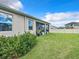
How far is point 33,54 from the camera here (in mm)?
7758

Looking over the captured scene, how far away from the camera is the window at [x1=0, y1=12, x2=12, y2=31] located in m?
9.07

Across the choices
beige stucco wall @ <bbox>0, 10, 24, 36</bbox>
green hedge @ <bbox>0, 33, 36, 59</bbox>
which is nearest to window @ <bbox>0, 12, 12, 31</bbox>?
beige stucco wall @ <bbox>0, 10, 24, 36</bbox>

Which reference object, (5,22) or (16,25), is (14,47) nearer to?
(5,22)

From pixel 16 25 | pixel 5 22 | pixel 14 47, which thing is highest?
pixel 5 22

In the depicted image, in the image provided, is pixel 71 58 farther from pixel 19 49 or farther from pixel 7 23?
pixel 7 23

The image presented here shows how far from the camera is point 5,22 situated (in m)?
9.45

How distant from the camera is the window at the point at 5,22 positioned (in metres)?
9.07

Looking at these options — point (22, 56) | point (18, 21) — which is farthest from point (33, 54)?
point (18, 21)

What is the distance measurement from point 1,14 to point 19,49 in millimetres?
3178

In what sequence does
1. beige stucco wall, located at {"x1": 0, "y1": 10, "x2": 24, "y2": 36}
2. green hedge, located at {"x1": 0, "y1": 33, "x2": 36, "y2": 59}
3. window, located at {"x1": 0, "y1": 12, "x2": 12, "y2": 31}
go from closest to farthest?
green hedge, located at {"x1": 0, "y1": 33, "x2": 36, "y2": 59} < window, located at {"x1": 0, "y1": 12, "x2": 12, "y2": 31} < beige stucco wall, located at {"x1": 0, "y1": 10, "x2": 24, "y2": 36}

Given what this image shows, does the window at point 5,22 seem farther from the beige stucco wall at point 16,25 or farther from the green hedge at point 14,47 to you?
the green hedge at point 14,47

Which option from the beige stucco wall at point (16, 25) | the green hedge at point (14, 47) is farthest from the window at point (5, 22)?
the green hedge at point (14, 47)

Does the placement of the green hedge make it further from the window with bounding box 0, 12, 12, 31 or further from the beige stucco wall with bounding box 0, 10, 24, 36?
the beige stucco wall with bounding box 0, 10, 24, 36

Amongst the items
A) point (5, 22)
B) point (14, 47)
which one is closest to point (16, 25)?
point (5, 22)
